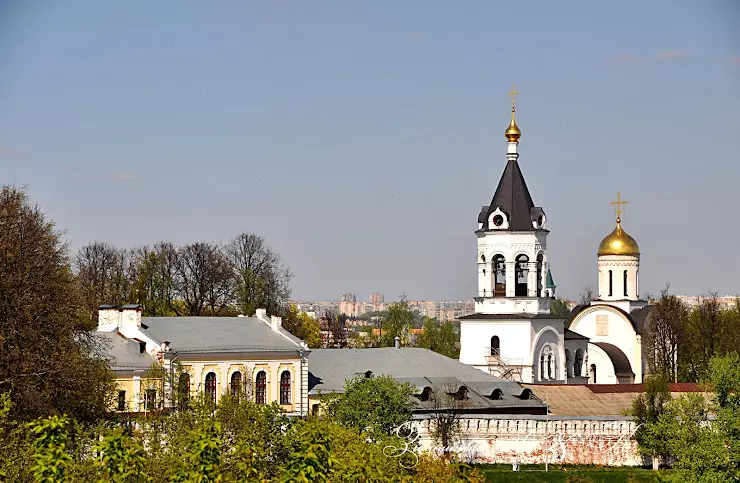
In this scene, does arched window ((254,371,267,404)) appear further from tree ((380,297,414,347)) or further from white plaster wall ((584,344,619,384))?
tree ((380,297,414,347))

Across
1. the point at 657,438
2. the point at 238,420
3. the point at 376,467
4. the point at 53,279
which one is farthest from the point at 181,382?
the point at 376,467

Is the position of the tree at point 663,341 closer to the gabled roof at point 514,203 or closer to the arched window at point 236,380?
the gabled roof at point 514,203

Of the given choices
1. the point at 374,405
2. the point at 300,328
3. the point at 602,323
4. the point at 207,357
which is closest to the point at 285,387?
the point at 207,357

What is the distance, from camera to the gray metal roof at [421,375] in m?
45.7

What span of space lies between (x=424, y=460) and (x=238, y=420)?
13.4 feet

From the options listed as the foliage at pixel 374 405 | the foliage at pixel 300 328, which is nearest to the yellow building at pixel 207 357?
the foliage at pixel 374 405

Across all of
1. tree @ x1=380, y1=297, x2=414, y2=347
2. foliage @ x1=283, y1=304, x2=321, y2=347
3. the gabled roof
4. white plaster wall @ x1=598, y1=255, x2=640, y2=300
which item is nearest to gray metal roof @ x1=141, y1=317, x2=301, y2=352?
the gabled roof

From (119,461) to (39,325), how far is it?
12.9 meters

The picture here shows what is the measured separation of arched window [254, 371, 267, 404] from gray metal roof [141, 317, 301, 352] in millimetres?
783

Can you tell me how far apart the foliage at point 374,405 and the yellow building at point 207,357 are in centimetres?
445

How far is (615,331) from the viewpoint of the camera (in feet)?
214

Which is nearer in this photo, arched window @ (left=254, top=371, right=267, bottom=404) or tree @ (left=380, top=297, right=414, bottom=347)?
arched window @ (left=254, top=371, right=267, bottom=404)

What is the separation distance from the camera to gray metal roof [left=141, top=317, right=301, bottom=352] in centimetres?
4559

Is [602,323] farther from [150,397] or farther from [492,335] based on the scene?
[150,397]
